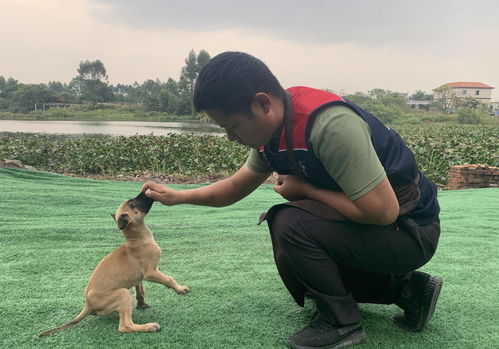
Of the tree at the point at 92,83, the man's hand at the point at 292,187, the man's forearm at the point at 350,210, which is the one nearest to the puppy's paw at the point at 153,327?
the man's hand at the point at 292,187

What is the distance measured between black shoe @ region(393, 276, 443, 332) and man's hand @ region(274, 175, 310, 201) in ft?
2.40

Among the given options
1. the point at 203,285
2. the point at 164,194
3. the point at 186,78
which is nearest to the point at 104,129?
the point at 203,285

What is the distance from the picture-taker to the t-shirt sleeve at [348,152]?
136 centimetres

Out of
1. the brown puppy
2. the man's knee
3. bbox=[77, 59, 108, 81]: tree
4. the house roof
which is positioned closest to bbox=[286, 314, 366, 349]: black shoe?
the man's knee

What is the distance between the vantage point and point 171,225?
3.95 metres

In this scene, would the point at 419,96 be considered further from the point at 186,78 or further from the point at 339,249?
the point at 339,249

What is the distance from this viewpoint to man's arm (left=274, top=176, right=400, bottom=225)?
1.40m

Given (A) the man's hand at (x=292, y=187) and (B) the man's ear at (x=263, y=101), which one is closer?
(B) the man's ear at (x=263, y=101)

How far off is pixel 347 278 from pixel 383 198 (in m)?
0.62

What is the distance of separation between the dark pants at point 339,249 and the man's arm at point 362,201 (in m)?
0.09

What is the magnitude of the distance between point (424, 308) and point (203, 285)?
4.15 feet

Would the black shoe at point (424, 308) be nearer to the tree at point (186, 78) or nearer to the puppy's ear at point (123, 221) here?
the puppy's ear at point (123, 221)

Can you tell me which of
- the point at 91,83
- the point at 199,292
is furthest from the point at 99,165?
the point at 91,83

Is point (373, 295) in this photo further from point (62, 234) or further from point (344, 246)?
point (62, 234)
